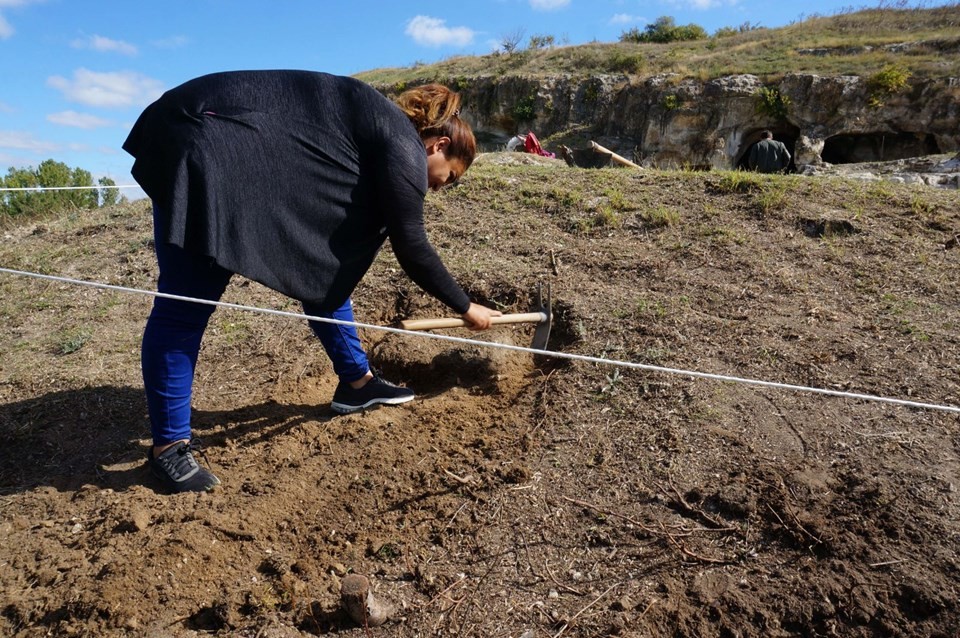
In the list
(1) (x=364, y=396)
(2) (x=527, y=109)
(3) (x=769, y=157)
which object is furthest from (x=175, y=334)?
(2) (x=527, y=109)

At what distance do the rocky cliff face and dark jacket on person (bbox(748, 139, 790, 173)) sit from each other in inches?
195

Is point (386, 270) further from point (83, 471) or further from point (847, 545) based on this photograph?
point (847, 545)

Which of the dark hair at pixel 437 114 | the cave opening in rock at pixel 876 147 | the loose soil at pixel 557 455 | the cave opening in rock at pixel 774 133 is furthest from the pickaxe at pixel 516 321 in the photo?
the cave opening in rock at pixel 774 133

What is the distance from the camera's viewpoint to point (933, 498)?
2102 mm

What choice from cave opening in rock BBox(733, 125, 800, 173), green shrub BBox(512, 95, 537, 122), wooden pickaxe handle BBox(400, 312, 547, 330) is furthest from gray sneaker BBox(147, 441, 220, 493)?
green shrub BBox(512, 95, 537, 122)

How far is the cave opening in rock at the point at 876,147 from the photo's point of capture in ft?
59.3

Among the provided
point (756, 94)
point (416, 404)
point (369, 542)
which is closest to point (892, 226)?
point (416, 404)

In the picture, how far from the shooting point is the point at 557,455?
2551 millimetres

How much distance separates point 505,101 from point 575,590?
2496 cm

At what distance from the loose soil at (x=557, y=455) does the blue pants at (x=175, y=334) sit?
337 mm

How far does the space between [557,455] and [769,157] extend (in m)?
9.89

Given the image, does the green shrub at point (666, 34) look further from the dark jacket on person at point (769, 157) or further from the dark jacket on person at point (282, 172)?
the dark jacket on person at point (282, 172)

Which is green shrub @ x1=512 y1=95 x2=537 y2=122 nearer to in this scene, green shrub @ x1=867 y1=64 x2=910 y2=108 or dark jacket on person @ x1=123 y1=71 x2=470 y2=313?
green shrub @ x1=867 y1=64 x2=910 y2=108

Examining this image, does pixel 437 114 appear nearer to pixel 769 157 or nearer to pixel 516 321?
pixel 516 321
